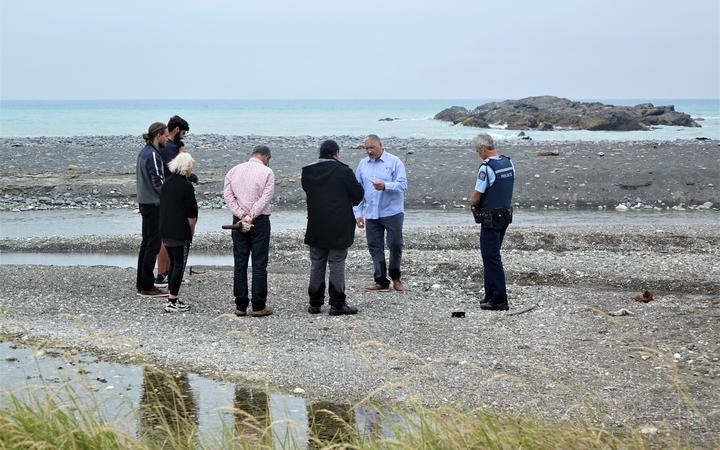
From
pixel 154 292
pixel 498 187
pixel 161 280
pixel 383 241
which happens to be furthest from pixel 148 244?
pixel 498 187

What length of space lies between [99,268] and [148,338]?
5355 millimetres

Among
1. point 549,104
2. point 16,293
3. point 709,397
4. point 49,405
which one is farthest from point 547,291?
point 549,104

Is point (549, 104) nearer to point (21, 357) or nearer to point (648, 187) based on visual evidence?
point (648, 187)

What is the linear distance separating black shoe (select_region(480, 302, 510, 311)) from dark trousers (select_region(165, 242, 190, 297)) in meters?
3.46

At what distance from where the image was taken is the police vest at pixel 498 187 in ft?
35.2

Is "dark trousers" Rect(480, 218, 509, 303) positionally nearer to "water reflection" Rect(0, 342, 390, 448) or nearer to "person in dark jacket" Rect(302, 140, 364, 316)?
"person in dark jacket" Rect(302, 140, 364, 316)

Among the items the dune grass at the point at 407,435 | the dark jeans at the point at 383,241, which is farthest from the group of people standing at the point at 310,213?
the dune grass at the point at 407,435

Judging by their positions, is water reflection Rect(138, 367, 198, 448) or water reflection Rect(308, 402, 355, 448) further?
water reflection Rect(308, 402, 355, 448)

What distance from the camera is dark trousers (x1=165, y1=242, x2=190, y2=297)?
36.2ft

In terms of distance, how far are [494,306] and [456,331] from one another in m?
1.18

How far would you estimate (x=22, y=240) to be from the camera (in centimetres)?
1878

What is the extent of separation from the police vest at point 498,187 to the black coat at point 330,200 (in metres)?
1.37

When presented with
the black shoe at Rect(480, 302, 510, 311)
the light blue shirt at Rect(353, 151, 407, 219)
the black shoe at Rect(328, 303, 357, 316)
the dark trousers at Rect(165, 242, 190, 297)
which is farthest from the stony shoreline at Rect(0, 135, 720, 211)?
the black shoe at Rect(328, 303, 357, 316)

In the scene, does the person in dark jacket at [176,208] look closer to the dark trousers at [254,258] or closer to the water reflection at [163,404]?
the dark trousers at [254,258]
